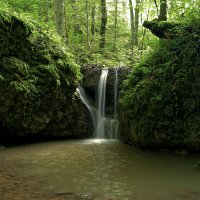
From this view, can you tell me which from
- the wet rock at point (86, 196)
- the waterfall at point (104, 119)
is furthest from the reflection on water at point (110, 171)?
the waterfall at point (104, 119)

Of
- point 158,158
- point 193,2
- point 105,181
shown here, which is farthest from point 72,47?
point 105,181

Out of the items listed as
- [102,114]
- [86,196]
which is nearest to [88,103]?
[102,114]

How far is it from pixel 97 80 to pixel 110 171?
6669mm

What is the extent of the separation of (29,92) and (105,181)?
5119 mm

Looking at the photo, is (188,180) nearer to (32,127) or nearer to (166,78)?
(166,78)

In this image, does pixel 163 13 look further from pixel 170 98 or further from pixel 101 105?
pixel 170 98

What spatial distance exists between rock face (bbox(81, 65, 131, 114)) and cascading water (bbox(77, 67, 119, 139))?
13 centimetres

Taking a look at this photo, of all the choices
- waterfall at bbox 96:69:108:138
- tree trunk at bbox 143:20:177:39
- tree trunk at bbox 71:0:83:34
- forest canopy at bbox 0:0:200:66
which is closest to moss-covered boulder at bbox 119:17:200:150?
tree trunk at bbox 143:20:177:39

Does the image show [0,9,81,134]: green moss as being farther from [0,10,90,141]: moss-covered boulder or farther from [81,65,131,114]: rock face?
[81,65,131,114]: rock face

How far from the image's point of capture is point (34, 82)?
10.8m

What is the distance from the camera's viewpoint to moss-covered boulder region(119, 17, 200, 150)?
8.84m

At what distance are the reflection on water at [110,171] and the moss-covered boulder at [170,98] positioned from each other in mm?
523

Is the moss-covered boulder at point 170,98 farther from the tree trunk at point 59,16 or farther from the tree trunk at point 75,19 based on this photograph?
the tree trunk at point 75,19

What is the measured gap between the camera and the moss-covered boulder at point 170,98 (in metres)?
8.84
